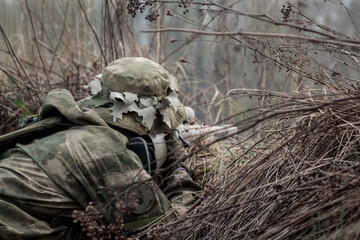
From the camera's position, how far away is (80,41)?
429 centimetres

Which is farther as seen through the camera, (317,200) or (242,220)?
(242,220)

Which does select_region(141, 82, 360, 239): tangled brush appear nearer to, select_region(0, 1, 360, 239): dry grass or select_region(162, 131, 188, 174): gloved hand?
select_region(0, 1, 360, 239): dry grass

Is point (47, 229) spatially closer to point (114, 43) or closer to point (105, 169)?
point (105, 169)

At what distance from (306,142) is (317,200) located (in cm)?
44

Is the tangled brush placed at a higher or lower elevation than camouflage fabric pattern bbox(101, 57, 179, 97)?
lower

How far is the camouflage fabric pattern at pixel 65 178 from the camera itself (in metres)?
1.94

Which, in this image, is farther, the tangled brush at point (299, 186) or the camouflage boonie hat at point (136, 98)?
the camouflage boonie hat at point (136, 98)

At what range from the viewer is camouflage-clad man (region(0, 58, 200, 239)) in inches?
76.6

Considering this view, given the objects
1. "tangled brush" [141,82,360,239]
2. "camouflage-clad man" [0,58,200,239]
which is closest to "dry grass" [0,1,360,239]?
"tangled brush" [141,82,360,239]

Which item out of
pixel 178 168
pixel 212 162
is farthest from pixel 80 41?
pixel 178 168

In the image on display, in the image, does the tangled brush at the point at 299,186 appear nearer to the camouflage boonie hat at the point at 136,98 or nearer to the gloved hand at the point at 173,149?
the gloved hand at the point at 173,149

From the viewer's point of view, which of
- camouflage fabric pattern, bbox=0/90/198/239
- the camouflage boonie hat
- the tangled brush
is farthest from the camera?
the camouflage boonie hat

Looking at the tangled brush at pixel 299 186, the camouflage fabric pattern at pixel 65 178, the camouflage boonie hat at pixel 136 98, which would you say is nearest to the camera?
the tangled brush at pixel 299 186

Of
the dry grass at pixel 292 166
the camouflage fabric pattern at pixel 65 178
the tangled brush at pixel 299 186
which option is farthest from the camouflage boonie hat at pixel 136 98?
the tangled brush at pixel 299 186
